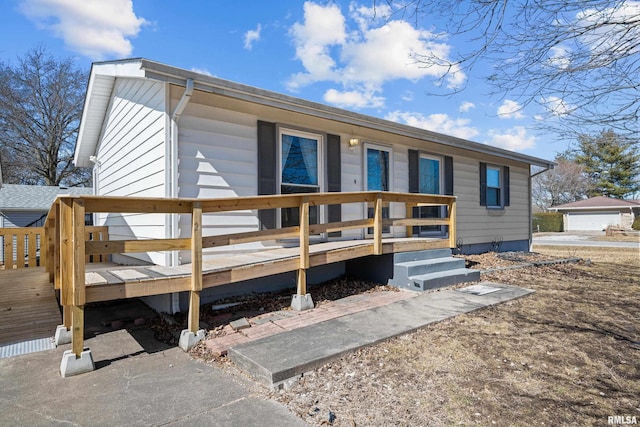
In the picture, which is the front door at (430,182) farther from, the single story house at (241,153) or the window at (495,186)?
the window at (495,186)

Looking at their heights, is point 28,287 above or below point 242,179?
below

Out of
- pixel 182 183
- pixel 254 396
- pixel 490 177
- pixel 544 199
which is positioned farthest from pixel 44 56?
pixel 544 199

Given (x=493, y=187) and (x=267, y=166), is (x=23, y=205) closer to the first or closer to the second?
(x=267, y=166)

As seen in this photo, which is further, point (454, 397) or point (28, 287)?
point (28, 287)

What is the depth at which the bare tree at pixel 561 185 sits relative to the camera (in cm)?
3806

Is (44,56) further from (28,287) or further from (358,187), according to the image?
(358,187)

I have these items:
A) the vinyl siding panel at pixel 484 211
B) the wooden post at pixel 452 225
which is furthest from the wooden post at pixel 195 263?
the vinyl siding panel at pixel 484 211

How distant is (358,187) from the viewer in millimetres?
6816

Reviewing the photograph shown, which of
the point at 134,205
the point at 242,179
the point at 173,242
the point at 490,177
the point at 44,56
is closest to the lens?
the point at 134,205

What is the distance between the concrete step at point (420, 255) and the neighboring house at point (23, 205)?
1479 centimetres

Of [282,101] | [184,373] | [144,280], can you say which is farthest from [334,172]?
[184,373]

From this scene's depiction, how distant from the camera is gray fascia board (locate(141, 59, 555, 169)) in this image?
13.7 ft

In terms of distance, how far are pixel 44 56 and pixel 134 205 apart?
2687 centimetres


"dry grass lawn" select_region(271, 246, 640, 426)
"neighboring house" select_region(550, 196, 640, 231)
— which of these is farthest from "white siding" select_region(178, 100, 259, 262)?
"neighboring house" select_region(550, 196, 640, 231)
